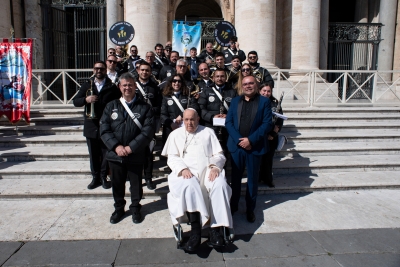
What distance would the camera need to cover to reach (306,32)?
477 inches

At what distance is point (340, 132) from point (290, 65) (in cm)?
636

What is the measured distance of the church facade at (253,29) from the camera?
1096 cm

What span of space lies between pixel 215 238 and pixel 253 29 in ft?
30.3

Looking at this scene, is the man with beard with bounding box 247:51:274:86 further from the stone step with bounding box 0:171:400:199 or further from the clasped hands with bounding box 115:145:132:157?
the clasped hands with bounding box 115:145:132:157

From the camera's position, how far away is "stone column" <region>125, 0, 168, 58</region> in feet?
35.4

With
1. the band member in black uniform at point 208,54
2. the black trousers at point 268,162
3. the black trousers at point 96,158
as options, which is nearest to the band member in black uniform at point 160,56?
the band member in black uniform at point 208,54

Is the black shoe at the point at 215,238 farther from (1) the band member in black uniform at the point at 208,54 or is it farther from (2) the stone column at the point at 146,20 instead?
(2) the stone column at the point at 146,20

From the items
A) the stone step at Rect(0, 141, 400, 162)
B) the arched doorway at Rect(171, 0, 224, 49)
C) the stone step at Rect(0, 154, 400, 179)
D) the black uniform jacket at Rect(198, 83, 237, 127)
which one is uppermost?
the arched doorway at Rect(171, 0, 224, 49)

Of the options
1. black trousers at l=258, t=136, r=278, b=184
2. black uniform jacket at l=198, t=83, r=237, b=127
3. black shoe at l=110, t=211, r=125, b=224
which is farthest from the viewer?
black trousers at l=258, t=136, r=278, b=184

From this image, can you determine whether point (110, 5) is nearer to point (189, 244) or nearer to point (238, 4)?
point (238, 4)

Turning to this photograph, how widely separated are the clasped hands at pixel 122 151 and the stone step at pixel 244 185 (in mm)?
1245

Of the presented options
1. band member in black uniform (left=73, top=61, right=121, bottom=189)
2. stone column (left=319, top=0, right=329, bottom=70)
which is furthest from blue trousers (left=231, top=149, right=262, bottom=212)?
stone column (left=319, top=0, right=329, bottom=70)

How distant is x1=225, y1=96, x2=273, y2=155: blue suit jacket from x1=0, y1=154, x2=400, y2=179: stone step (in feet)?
6.17

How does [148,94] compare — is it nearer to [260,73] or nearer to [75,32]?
[260,73]
